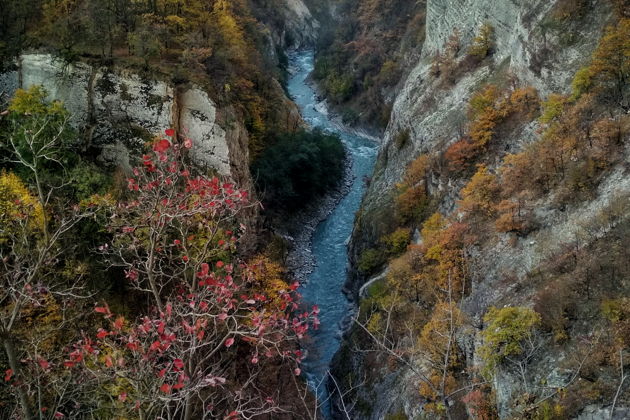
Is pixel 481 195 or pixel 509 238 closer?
pixel 509 238

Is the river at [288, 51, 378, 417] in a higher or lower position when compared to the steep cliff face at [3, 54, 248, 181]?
lower

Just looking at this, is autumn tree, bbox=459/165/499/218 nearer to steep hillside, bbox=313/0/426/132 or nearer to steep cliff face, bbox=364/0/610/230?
steep cliff face, bbox=364/0/610/230

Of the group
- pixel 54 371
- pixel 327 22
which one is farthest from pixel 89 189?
pixel 327 22

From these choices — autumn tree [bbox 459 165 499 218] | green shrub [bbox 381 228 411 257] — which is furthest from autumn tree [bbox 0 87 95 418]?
green shrub [bbox 381 228 411 257]

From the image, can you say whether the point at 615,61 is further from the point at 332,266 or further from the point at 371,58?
the point at 371,58

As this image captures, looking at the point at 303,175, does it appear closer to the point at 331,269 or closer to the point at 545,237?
the point at 331,269

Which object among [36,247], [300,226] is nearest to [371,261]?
[300,226]

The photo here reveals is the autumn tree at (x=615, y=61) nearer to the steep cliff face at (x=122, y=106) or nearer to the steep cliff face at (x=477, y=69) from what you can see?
the steep cliff face at (x=477, y=69)
